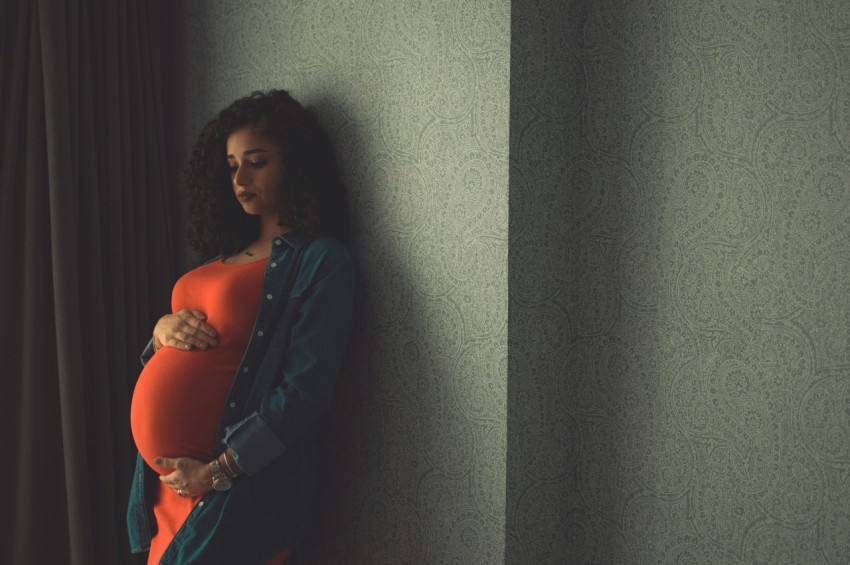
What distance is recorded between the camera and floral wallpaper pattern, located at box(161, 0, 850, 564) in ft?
4.33

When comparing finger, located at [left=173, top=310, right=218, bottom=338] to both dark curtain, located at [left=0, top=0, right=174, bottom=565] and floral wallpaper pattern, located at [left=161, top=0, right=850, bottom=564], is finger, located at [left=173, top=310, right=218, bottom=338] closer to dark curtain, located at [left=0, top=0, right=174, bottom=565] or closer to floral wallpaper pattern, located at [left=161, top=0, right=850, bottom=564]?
floral wallpaper pattern, located at [left=161, top=0, right=850, bottom=564]

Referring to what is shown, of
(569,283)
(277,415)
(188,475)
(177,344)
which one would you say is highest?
(569,283)

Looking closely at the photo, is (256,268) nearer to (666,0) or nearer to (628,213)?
(628,213)

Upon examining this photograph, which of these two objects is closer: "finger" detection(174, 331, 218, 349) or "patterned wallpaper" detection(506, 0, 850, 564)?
"patterned wallpaper" detection(506, 0, 850, 564)

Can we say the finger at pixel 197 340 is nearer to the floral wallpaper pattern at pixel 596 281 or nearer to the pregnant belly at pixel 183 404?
the pregnant belly at pixel 183 404

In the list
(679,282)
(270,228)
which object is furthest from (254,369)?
(679,282)

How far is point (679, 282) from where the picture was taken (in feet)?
4.76

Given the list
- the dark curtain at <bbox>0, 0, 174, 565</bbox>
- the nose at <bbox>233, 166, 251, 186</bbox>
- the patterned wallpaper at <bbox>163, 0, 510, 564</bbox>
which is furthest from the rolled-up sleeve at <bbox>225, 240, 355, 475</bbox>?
the dark curtain at <bbox>0, 0, 174, 565</bbox>

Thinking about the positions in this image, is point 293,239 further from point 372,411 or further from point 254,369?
point 372,411

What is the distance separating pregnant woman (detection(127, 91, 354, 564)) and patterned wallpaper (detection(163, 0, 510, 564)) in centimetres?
9

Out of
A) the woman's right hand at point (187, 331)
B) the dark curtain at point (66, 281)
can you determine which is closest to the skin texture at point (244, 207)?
the woman's right hand at point (187, 331)

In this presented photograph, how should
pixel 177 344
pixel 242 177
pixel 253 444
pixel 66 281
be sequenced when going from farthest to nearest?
pixel 66 281 < pixel 242 177 < pixel 177 344 < pixel 253 444

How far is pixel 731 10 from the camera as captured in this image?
1388 millimetres

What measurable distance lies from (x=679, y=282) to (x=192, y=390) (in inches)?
39.5
